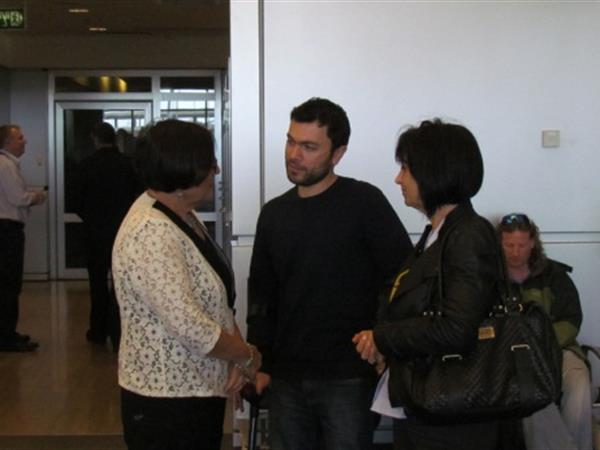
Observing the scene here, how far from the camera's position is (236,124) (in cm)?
378

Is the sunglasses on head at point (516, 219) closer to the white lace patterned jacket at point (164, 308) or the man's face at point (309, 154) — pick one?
the man's face at point (309, 154)

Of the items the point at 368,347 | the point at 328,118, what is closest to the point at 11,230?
the point at 328,118

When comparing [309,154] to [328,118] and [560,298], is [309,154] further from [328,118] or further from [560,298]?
[560,298]

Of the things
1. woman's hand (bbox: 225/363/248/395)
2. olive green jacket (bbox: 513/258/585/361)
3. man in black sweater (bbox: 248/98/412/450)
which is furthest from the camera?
olive green jacket (bbox: 513/258/585/361)

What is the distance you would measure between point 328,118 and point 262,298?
59 centimetres

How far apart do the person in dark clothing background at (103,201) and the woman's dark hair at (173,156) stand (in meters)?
4.58

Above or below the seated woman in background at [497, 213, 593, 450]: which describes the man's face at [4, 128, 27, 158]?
above

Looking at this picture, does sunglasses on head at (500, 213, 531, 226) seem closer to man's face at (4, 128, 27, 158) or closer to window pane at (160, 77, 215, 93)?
man's face at (4, 128, 27, 158)

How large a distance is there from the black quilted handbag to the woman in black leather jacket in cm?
3

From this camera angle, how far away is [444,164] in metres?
2.21

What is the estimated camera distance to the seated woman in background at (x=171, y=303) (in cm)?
228

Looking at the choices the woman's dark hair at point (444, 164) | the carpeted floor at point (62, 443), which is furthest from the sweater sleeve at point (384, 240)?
the carpeted floor at point (62, 443)

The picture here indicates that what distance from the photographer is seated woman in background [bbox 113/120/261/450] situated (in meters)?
2.28

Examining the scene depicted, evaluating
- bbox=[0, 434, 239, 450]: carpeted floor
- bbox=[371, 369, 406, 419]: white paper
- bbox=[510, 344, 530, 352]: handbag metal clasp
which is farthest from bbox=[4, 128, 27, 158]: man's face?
bbox=[510, 344, 530, 352]: handbag metal clasp
